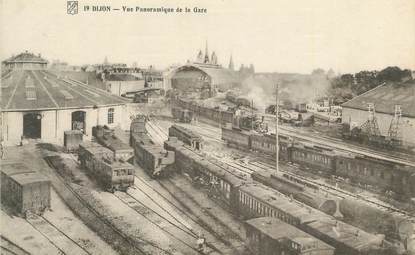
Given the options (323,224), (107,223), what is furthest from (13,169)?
Answer: (323,224)

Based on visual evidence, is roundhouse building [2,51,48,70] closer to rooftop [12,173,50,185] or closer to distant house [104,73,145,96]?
rooftop [12,173,50,185]

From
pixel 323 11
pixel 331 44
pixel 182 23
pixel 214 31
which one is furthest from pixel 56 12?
pixel 331 44

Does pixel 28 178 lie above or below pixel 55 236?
above

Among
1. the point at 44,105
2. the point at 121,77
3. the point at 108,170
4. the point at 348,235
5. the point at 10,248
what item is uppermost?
the point at 121,77

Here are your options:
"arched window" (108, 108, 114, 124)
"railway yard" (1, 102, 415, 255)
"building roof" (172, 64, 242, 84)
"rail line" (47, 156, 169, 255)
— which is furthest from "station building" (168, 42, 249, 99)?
"rail line" (47, 156, 169, 255)

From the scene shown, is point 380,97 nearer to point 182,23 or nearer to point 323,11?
point 323,11

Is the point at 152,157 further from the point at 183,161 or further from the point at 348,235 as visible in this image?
the point at 348,235

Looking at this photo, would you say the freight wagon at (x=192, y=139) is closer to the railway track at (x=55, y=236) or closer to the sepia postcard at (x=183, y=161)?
the sepia postcard at (x=183, y=161)
